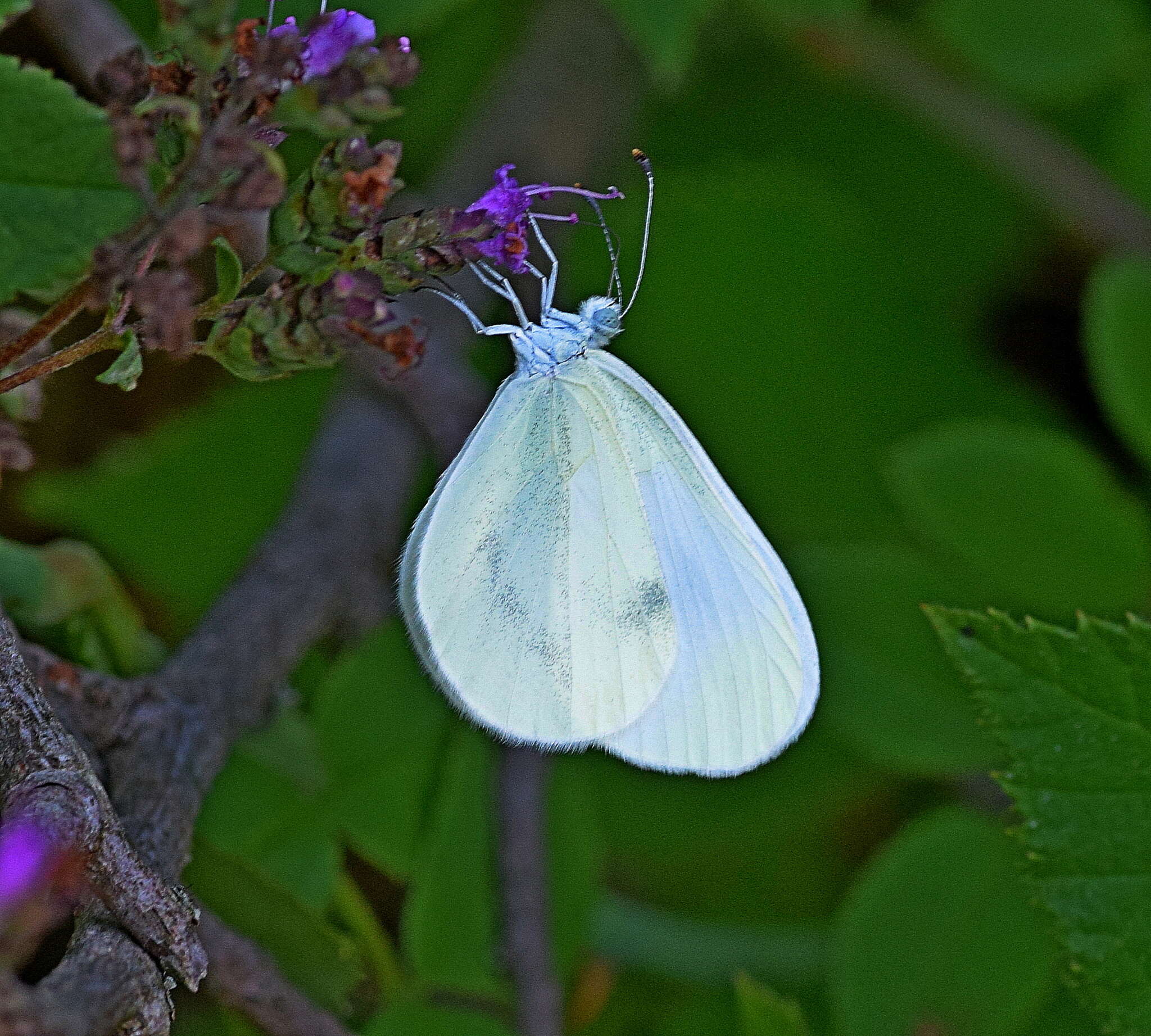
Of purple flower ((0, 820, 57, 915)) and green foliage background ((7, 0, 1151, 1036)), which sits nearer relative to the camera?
purple flower ((0, 820, 57, 915))

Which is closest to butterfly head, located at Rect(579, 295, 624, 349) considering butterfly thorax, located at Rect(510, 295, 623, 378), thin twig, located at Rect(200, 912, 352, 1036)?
butterfly thorax, located at Rect(510, 295, 623, 378)

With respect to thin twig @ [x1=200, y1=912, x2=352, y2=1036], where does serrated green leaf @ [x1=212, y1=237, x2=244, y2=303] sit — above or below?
above

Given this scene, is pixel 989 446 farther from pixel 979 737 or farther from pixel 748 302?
pixel 748 302

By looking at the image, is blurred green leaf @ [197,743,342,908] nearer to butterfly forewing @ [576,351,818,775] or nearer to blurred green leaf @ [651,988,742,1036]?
butterfly forewing @ [576,351,818,775]

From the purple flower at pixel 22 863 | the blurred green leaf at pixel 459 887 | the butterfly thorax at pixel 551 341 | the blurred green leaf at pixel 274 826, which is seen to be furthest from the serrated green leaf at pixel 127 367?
the blurred green leaf at pixel 459 887

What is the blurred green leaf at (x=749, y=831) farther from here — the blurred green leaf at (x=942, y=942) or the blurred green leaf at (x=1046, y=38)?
the blurred green leaf at (x=1046, y=38)

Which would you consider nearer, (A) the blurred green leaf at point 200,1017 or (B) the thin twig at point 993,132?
(A) the blurred green leaf at point 200,1017

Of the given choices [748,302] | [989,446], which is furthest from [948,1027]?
[748,302]
